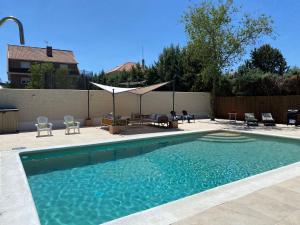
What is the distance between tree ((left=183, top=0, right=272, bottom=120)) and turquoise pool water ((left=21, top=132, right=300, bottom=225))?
8348 millimetres

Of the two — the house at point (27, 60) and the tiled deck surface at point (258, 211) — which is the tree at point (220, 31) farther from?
the house at point (27, 60)

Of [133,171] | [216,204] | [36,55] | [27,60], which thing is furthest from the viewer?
[36,55]

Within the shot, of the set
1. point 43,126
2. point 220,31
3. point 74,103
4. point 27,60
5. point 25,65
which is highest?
point 27,60

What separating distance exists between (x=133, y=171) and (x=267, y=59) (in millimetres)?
32972

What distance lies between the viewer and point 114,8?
17.3 metres

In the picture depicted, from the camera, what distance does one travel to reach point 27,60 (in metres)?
39.5

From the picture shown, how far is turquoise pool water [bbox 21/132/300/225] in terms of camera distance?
5316 millimetres

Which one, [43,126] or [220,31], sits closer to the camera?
[43,126]

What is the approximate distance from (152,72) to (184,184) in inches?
1048

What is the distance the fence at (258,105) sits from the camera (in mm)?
17766

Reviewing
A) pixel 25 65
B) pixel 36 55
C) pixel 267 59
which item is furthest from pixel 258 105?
pixel 36 55

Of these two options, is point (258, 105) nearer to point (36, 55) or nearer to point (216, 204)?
point (216, 204)

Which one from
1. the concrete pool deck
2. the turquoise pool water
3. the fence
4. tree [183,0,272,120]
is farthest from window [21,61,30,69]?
the concrete pool deck

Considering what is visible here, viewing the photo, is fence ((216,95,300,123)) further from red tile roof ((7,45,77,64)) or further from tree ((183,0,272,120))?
red tile roof ((7,45,77,64))
